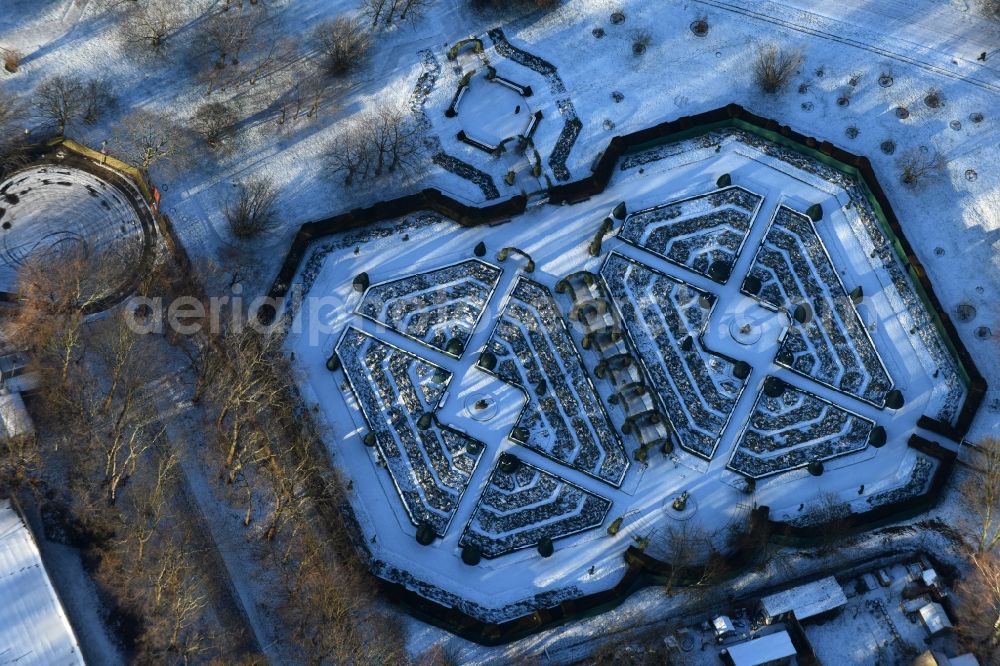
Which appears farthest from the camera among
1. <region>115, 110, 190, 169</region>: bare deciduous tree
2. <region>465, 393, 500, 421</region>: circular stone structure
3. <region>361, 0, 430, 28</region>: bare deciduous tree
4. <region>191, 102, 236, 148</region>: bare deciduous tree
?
<region>361, 0, 430, 28</region>: bare deciduous tree

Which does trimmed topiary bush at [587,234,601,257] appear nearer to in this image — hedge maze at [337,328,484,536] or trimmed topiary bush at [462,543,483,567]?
hedge maze at [337,328,484,536]

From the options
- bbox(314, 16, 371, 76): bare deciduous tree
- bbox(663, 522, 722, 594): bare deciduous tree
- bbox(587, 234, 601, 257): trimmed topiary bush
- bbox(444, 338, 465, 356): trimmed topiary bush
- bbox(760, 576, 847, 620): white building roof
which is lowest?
bbox(760, 576, 847, 620): white building roof

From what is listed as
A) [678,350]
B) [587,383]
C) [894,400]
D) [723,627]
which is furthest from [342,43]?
[723,627]

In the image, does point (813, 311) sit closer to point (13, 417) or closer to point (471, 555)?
point (471, 555)

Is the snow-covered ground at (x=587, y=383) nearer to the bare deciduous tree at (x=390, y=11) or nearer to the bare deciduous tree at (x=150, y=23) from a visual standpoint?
the bare deciduous tree at (x=390, y=11)

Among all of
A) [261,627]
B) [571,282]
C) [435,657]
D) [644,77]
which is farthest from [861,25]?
[261,627]

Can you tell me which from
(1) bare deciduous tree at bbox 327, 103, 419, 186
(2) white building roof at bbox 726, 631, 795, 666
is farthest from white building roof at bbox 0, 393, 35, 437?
(2) white building roof at bbox 726, 631, 795, 666

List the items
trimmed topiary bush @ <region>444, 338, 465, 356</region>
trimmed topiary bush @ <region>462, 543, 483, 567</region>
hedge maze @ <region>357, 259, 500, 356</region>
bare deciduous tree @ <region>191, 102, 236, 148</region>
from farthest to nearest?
1. bare deciduous tree @ <region>191, 102, 236, 148</region>
2. hedge maze @ <region>357, 259, 500, 356</region>
3. trimmed topiary bush @ <region>444, 338, 465, 356</region>
4. trimmed topiary bush @ <region>462, 543, 483, 567</region>

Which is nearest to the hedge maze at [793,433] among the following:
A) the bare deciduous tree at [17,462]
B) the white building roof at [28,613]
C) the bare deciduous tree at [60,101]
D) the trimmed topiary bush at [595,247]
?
the trimmed topiary bush at [595,247]
